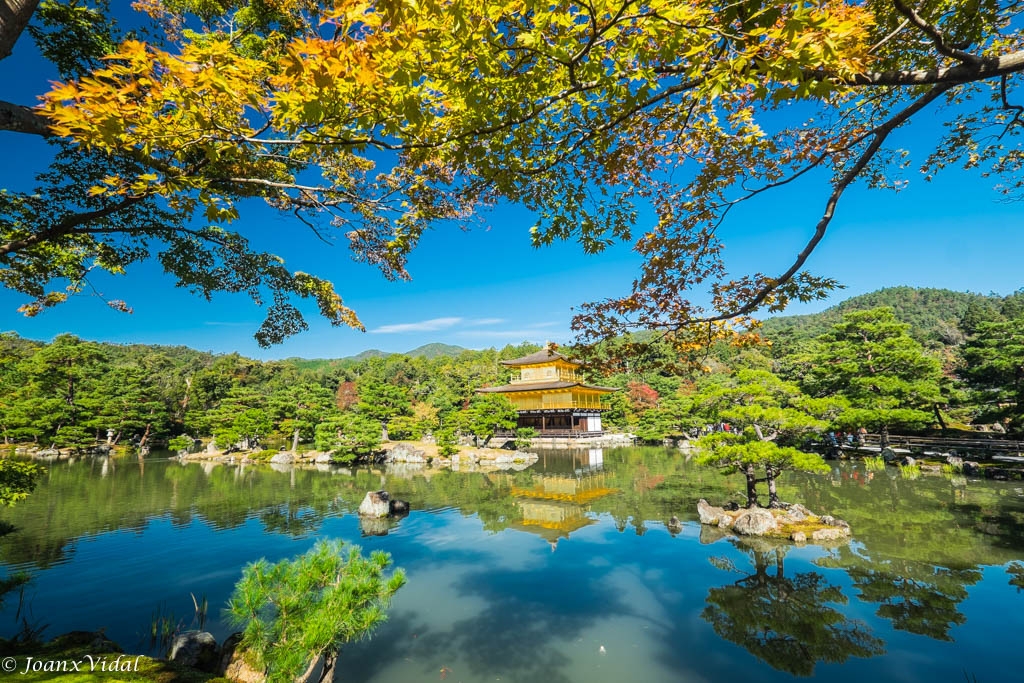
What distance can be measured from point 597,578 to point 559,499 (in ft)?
19.1

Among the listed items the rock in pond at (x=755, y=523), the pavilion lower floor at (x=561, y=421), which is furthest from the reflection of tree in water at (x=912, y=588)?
the pavilion lower floor at (x=561, y=421)

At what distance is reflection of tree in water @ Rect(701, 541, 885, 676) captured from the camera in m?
4.66

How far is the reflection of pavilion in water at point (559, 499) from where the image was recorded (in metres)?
9.84

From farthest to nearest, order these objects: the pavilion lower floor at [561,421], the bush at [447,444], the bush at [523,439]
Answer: the pavilion lower floor at [561,421] < the bush at [523,439] < the bush at [447,444]

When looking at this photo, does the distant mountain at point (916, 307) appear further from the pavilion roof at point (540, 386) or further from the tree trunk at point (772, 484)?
the tree trunk at point (772, 484)

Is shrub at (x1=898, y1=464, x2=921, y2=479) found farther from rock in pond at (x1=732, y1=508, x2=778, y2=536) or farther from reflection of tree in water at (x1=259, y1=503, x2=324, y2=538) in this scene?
reflection of tree in water at (x1=259, y1=503, x2=324, y2=538)

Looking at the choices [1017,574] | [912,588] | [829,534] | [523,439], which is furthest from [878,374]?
[523,439]

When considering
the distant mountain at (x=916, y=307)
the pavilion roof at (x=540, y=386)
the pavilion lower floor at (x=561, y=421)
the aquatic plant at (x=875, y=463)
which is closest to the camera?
the aquatic plant at (x=875, y=463)

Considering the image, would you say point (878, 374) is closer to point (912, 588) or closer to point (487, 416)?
point (912, 588)

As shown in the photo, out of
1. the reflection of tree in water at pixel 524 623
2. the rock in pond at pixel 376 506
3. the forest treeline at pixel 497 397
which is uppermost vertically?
the forest treeline at pixel 497 397

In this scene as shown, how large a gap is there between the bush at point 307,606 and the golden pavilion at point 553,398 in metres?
24.7

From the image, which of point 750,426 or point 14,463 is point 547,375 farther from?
point 14,463

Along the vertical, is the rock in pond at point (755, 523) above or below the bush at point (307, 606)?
Result: below

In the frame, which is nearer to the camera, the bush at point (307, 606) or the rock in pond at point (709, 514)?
the bush at point (307, 606)
